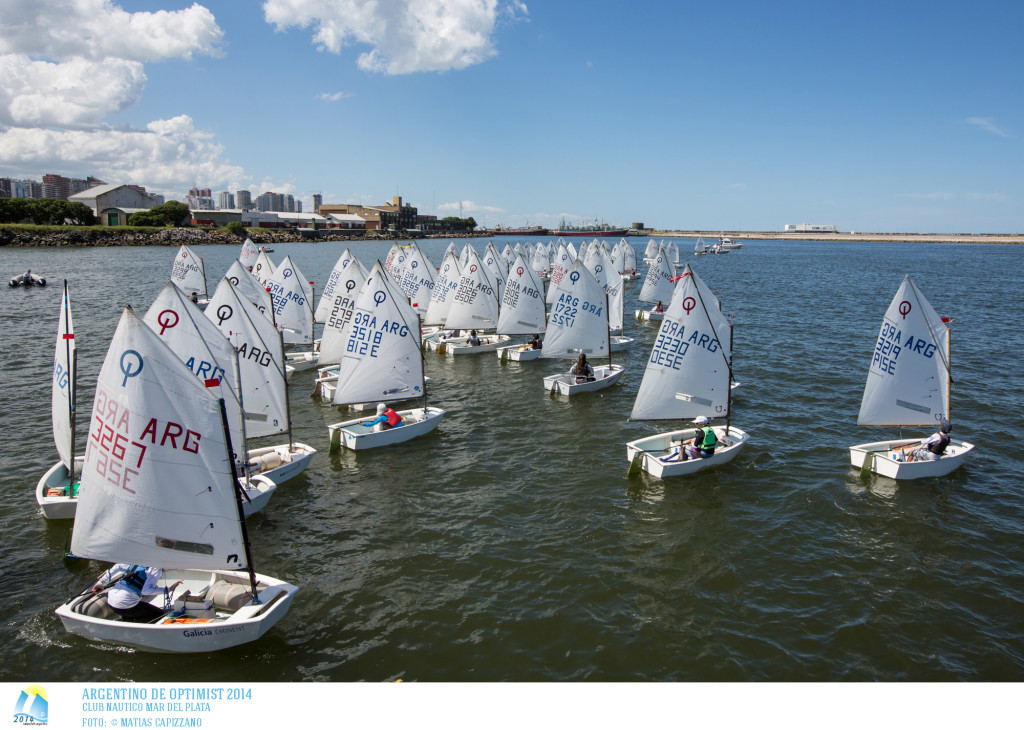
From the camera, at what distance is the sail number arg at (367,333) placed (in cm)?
2469

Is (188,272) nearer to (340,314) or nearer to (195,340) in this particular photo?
(340,314)

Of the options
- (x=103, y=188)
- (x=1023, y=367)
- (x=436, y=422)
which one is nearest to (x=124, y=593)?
(x=436, y=422)

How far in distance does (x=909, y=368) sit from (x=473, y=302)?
26.0 metres

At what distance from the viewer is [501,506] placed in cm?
1953

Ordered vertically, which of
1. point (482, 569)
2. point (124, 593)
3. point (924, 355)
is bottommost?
point (482, 569)

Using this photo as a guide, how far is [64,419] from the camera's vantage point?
16.9 meters

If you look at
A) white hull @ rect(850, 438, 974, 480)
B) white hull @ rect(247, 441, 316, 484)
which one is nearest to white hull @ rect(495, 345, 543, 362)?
white hull @ rect(247, 441, 316, 484)

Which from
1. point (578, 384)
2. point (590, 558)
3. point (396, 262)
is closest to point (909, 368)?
point (578, 384)

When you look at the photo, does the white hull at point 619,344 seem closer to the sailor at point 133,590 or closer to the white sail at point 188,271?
the sailor at point 133,590

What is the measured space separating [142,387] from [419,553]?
8.39 metres

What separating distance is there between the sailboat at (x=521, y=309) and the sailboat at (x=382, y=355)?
13039 millimetres

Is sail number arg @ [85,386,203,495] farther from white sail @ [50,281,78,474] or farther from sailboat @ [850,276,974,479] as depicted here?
sailboat @ [850,276,974,479]
